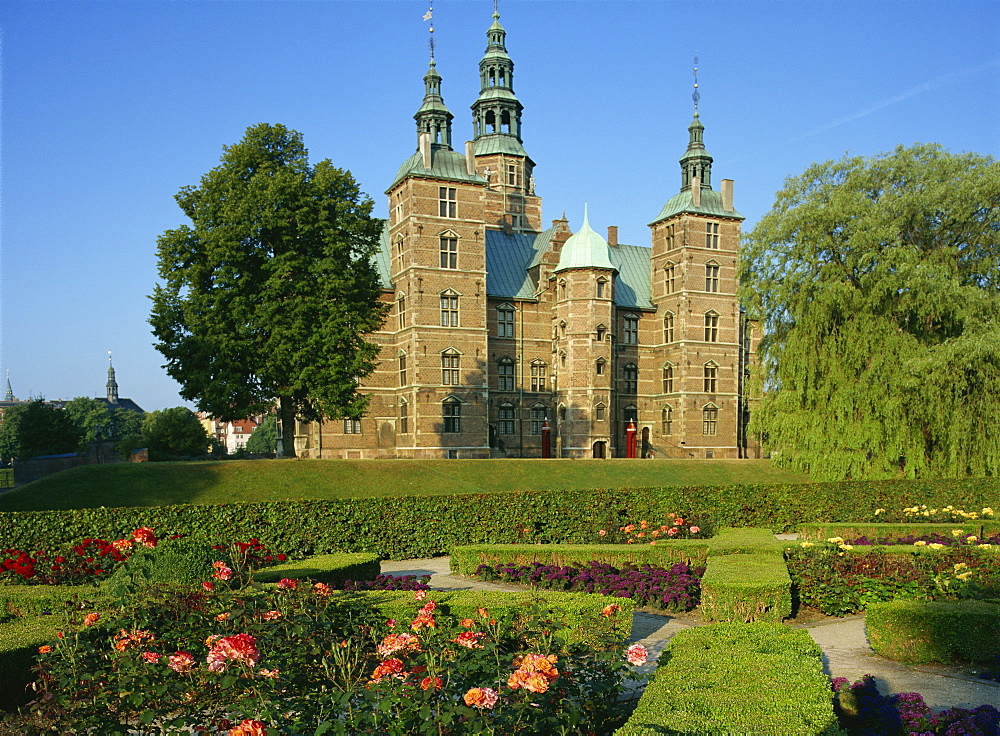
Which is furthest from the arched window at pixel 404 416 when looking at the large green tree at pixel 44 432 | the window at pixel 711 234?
the large green tree at pixel 44 432

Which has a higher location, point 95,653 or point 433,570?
point 95,653

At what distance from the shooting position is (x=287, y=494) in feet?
76.9

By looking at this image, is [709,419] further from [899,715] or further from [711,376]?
[899,715]

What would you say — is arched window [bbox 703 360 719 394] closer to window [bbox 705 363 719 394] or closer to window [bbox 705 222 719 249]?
window [bbox 705 363 719 394]

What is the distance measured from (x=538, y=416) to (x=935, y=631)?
3928 centimetres

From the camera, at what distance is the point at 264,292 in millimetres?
29094

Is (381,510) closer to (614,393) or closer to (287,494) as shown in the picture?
(287,494)

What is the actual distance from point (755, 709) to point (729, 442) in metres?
45.8

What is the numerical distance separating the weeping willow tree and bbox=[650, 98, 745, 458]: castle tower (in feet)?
63.8

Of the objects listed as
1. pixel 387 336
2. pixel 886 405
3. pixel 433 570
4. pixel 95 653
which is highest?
pixel 387 336

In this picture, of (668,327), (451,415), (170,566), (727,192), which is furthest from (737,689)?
(727,192)

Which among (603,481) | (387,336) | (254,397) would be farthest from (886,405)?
(387,336)

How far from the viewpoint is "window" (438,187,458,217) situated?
43859 mm

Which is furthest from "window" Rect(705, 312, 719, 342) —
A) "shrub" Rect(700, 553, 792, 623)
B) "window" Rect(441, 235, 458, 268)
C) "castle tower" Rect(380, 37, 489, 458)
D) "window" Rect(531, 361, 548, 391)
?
"shrub" Rect(700, 553, 792, 623)
